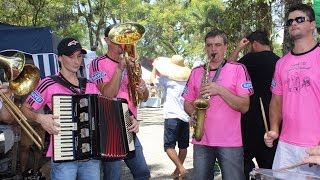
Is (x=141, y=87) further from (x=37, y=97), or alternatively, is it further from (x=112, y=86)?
→ (x=37, y=97)

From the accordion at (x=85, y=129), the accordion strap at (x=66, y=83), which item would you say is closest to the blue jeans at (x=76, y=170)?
the accordion at (x=85, y=129)

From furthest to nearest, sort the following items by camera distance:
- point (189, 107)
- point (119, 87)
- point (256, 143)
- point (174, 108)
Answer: point (174, 108) → point (256, 143) → point (189, 107) → point (119, 87)

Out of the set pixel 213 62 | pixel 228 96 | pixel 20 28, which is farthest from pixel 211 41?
pixel 20 28

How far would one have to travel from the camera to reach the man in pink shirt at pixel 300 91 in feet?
10.8

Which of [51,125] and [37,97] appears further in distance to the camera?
[37,97]

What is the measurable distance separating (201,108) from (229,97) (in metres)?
0.25

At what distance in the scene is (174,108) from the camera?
6172mm

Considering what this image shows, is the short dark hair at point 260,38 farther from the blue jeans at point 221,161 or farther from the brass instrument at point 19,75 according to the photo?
the brass instrument at point 19,75

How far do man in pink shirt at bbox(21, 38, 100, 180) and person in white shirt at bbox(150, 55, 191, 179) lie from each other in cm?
254

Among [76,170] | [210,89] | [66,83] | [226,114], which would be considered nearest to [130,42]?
[66,83]

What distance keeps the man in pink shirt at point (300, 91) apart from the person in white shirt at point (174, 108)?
106 inches

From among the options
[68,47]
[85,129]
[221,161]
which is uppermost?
[68,47]

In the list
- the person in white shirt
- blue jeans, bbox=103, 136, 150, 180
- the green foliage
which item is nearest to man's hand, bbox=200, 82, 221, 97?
blue jeans, bbox=103, 136, 150, 180

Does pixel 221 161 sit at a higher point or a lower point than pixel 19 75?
lower
